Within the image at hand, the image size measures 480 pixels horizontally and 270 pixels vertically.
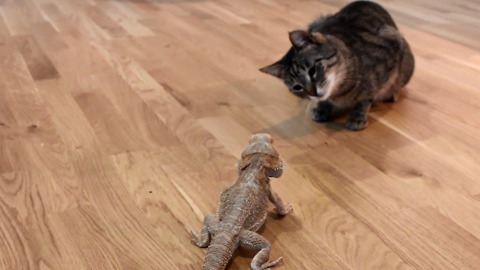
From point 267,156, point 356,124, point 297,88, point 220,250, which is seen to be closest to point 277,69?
point 297,88

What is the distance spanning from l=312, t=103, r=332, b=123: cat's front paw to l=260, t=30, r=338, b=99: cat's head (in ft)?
0.52

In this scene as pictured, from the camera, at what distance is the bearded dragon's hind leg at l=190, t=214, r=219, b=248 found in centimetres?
128

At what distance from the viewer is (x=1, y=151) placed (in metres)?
1.71

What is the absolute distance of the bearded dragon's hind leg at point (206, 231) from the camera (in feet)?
4.21

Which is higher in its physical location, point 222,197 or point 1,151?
point 222,197

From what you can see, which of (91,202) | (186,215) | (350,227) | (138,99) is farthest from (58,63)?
(350,227)

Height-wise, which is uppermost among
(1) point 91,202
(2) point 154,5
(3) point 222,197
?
(3) point 222,197

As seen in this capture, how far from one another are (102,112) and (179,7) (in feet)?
6.10

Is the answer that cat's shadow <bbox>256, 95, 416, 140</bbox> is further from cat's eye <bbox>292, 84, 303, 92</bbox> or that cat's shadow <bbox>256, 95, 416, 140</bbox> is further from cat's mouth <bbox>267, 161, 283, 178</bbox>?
cat's mouth <bbox>267, 161, 283, 178</bbox>

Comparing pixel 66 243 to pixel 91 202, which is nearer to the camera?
pixel 66 243

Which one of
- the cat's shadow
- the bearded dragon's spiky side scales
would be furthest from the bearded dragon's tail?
the cat's shadow

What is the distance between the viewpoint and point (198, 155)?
172 cm

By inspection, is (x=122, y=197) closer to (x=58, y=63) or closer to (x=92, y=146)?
(x=92, y=146)

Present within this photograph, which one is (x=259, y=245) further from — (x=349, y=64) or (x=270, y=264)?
(x=349, y=64)
